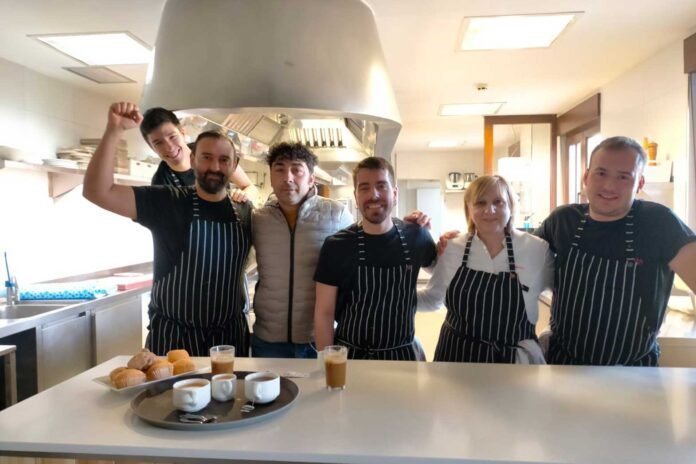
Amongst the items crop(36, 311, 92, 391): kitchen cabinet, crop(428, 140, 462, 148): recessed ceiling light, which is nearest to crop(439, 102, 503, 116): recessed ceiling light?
crop(428, 140, 462, 148): recessed ceiling light

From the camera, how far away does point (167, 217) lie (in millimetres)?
1783

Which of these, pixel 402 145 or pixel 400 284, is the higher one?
pixel 402 145

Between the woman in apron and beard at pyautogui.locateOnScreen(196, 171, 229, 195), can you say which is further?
beard at pyautogui.locateOnScreen(196, 171, 229, 195)

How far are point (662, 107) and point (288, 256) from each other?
8.46ft

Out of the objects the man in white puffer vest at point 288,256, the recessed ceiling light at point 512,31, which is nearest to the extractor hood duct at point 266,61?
the man in white puffer vest at point 288,256

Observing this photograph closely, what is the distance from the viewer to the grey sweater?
1834 millimetres

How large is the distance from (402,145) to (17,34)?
529cm

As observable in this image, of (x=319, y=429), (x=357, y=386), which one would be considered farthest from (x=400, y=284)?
(x=319, y=429)

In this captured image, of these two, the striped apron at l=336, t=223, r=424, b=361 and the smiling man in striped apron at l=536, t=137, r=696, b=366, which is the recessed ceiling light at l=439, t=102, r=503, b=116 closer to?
the smiling man in striped apron at l=536, t=137, r=696, b=366

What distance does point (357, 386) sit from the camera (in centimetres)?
128

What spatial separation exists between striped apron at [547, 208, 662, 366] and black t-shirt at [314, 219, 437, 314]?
1.61 feet

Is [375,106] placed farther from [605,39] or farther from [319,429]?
[605,39]

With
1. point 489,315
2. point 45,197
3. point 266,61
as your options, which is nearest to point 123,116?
point 266,61

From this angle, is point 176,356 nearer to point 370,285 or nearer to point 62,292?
point 370,285
